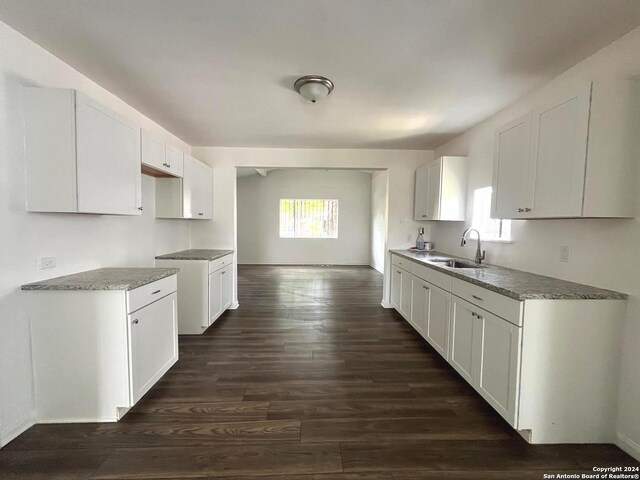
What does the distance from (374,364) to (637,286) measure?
1.90m

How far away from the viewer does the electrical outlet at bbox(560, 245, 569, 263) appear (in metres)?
1.97

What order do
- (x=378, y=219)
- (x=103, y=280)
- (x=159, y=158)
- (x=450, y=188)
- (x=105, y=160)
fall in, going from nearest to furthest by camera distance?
(x=103, y=280) < (x=105, y=160) < (x=159, y=158) < (x=450, y=188) < (x=378, y=219)

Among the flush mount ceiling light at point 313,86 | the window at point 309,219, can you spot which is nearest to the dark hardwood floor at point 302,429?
the flush mount ceiling light at point 313,86

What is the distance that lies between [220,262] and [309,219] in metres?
5.21

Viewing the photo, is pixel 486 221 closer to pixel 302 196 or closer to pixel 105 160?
pixel 105 160

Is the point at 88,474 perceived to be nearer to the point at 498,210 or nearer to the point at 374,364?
the point at 374,364

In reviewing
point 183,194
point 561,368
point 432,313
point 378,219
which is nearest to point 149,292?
point 183,194

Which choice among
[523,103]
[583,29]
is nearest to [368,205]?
[523,103]

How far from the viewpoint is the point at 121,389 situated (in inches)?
69.2

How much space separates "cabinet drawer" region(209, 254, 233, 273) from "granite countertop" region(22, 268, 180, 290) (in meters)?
1.03

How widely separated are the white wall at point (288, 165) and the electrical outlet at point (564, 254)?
2.31 m

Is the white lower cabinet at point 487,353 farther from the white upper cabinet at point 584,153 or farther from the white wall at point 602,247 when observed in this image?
the white upper cabinet at point 584,153

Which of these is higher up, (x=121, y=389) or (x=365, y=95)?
(x=365, y=95)

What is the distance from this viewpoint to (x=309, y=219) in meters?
8.59
